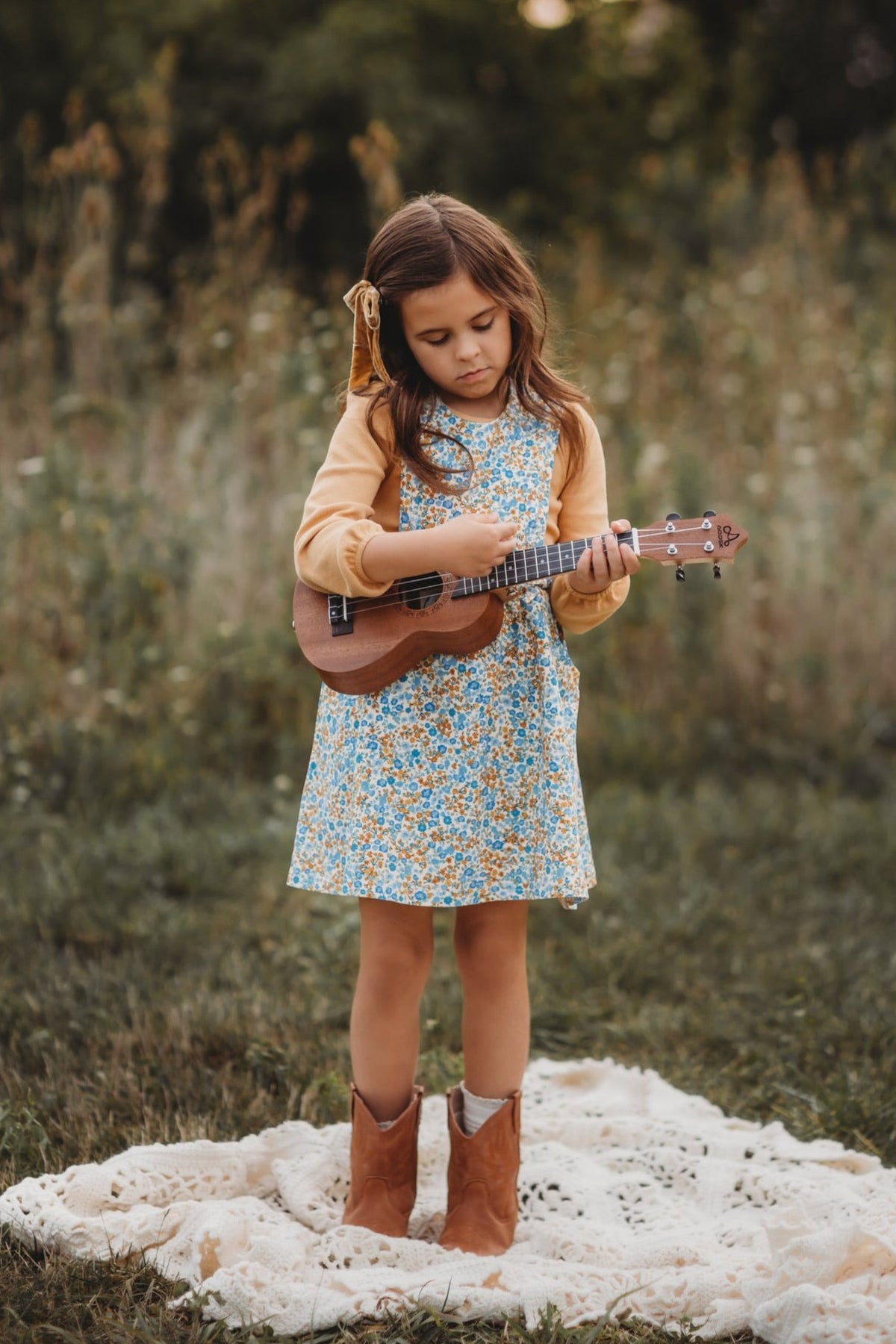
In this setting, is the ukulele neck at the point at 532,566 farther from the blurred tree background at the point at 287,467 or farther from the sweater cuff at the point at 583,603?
the blurred tree background at the point at 287,467

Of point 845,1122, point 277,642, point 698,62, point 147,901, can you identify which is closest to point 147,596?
point 277,642

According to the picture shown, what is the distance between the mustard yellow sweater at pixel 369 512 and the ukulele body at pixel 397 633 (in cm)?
7

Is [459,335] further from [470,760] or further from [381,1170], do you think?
[381,1170]

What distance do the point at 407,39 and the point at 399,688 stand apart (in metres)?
13.8

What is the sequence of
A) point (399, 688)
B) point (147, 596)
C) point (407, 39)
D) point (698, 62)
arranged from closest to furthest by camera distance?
point (399, 688) → point (147, 596) → point (407, 39) → point (698, 62)

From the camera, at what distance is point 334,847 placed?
242cm

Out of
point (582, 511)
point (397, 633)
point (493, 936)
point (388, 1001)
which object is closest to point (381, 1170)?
point (388, 1001)

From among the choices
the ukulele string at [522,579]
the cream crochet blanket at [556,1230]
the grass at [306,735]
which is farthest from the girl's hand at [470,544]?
the cream crochet blanket at [556,1230]

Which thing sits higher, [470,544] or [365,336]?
[365,336]

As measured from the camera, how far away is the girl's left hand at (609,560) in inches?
87.8

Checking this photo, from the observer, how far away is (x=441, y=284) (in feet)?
7.60

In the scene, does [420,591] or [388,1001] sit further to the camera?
[388,1001]

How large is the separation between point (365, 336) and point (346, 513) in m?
0.31

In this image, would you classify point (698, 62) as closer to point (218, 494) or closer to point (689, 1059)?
point (218, 494)
